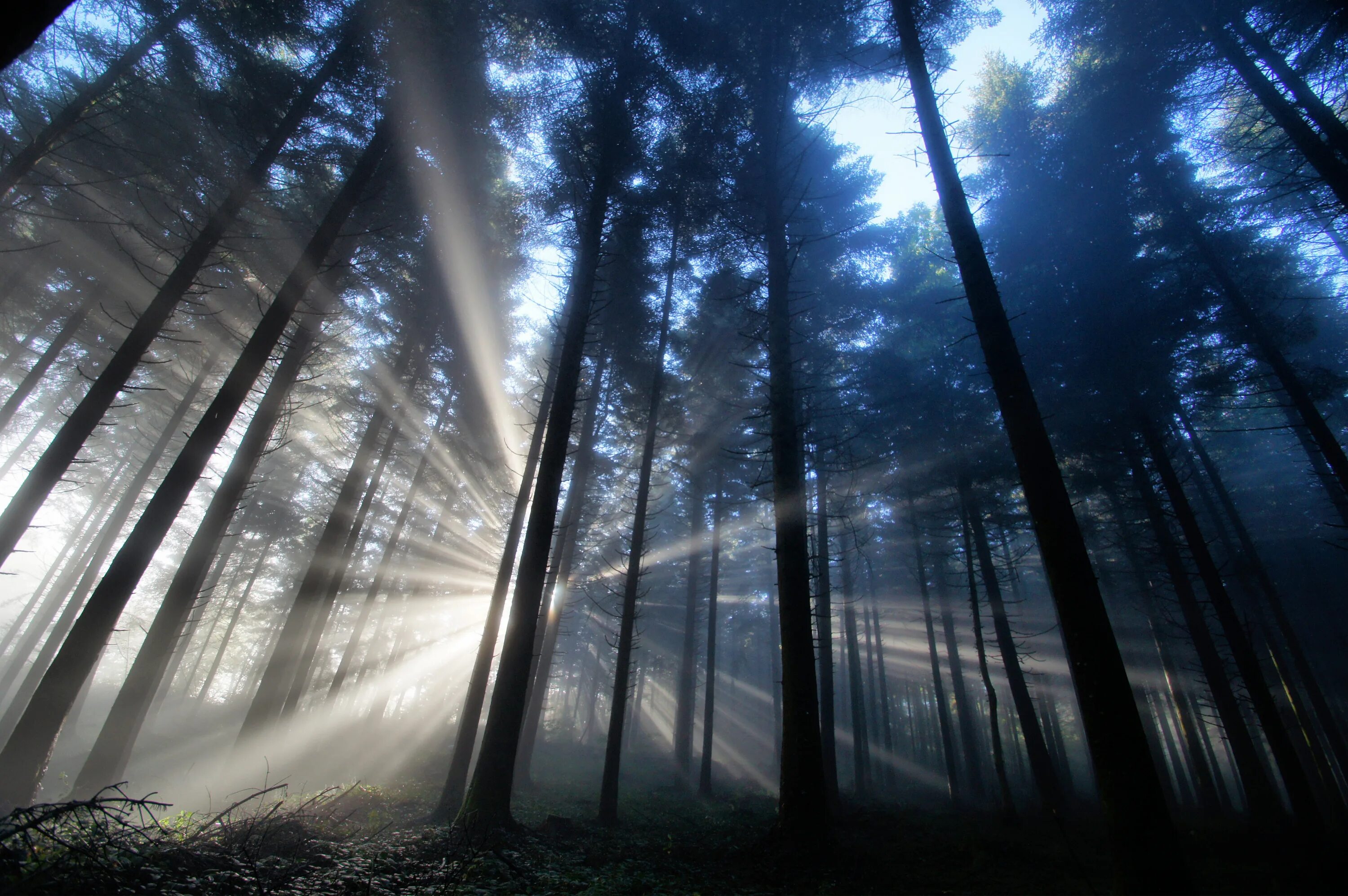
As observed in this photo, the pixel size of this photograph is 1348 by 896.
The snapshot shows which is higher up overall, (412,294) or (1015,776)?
(412,294)

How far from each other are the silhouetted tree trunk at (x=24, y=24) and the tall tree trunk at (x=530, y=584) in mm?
6487

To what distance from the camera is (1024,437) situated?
5160 mm

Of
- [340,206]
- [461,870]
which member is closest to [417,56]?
[340,206]

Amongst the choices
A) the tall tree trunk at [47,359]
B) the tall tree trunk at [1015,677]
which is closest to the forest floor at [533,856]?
the tall tree trunk at [1015,677]

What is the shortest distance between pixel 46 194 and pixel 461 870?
63.2 ft

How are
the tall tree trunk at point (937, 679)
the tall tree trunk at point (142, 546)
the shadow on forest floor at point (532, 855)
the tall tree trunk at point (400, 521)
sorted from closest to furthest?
the shadow on forest floor at point (532, 855)
the tall tree trunk at point (142, 546)
the tall tree trunk at point (400, 521)
the tall tree trunk at point (937, 679)

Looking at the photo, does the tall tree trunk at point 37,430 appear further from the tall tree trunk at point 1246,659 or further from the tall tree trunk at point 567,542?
the tall tree trunk at point 1246,659

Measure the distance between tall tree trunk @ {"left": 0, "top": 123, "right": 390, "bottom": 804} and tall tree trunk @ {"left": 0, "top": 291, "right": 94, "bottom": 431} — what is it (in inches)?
475

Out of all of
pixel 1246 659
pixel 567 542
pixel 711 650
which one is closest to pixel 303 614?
pixel 567 542

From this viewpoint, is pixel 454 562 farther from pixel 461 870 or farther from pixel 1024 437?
pixel 1024 437

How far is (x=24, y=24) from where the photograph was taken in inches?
68.7

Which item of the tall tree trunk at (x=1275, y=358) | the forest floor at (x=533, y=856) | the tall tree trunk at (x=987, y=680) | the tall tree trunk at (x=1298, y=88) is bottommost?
the forest floor at (x=533, y=856)

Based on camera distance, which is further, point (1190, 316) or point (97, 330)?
point (97, 330)

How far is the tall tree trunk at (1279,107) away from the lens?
763 cm
